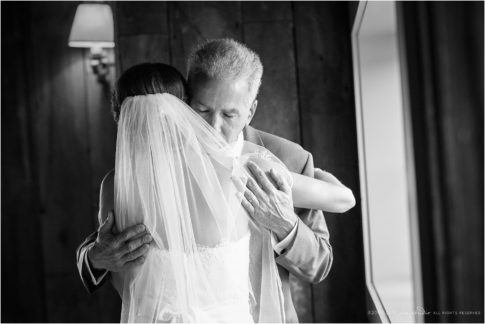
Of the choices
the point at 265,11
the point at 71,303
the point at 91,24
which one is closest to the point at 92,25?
the point at 91,24

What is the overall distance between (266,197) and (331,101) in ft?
4.01

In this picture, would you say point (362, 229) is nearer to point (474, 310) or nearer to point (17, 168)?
point (474, 310)

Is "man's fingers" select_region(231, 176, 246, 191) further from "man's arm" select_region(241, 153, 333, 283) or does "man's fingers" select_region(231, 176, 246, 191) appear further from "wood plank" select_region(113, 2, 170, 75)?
"wood plank" select_region(113, 2, 170, 75)

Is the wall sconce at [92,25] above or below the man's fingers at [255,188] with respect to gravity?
above

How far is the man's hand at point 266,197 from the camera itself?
5.65ft

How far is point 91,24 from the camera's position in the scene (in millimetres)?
3252

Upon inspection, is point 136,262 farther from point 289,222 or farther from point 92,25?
point 92,25

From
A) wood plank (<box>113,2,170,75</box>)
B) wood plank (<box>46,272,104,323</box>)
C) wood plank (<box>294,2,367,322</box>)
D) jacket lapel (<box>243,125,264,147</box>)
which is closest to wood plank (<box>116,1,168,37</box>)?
wood plank (<box>113,2,170,75</box>)

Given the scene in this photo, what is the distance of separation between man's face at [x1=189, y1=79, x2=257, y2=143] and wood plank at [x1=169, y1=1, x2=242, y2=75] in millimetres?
1047

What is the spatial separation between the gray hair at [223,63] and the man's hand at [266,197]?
0.29 m

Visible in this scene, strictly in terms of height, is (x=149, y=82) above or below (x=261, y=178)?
above

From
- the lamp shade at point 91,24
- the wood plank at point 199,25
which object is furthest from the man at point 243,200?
the lamp shade at point 91,24

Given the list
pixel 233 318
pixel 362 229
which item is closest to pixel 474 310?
pixel 233 318

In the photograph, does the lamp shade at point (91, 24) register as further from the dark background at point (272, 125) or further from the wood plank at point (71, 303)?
the wood plank at point (71, 303)
